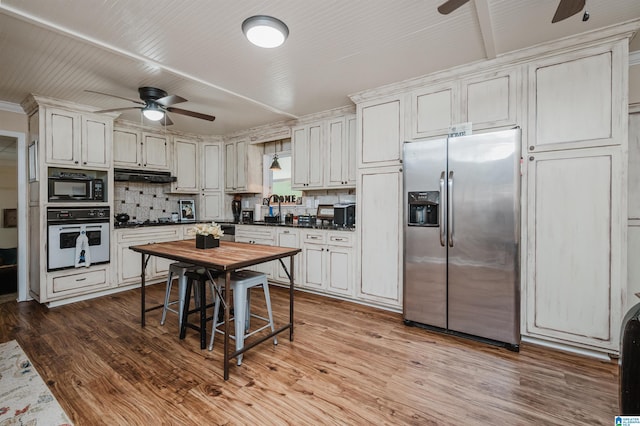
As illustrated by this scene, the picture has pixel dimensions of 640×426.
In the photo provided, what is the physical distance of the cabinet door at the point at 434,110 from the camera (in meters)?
2.93

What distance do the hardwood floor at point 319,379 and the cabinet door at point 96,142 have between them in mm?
2073

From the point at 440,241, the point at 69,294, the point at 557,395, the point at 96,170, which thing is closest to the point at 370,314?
the point at 440,241

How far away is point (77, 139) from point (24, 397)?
313 cm

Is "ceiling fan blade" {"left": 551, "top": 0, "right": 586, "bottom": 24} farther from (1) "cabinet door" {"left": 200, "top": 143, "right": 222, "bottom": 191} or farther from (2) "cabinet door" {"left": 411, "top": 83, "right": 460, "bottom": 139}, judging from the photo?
(1) "cabinet door" {"left": 200, "top": 143, "right": 222, "bottom": 191}

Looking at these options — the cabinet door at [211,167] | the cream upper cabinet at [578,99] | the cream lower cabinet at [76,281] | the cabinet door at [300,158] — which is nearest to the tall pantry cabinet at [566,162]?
the cream upper cabinet at [578,99]

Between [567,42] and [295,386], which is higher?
[567,42]

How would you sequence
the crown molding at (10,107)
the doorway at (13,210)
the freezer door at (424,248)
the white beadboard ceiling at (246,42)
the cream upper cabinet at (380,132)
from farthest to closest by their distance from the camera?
the doorway at (13,210)
the crown molding at (10,107)
the cream upper cabinet at (380,132)
the freezer door at (424,248)
the white beadboard ceiling at (246,42)

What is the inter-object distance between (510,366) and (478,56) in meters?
2.61

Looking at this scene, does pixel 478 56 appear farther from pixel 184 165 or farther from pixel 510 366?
pixel 184 165

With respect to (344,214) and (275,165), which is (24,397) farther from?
(275,165)

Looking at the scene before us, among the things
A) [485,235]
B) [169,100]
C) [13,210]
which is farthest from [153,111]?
[13,210]

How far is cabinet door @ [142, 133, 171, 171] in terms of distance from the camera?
4781 mm

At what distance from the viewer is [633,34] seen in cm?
224

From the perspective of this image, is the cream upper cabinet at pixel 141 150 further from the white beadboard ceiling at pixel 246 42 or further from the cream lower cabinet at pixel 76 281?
the cream lower cabinet at pixel 76 281
